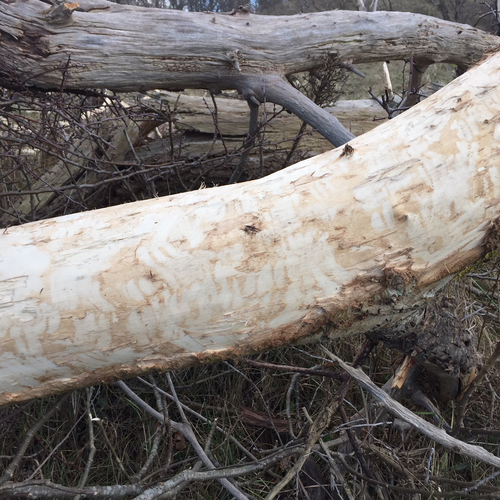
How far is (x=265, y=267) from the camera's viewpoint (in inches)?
41.3

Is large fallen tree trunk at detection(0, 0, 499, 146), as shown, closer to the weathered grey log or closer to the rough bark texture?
the rough bark texture

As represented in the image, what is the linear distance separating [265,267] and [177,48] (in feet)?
6.61

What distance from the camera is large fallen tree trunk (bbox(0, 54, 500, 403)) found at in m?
1.04

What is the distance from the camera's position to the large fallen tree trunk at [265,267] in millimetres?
1041

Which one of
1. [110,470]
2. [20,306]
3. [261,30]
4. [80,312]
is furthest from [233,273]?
[261,30]

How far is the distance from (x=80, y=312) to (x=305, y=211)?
22.8 inches

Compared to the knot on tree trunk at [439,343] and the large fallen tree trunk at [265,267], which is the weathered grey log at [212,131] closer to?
the knot on tree trunk at [439,343]

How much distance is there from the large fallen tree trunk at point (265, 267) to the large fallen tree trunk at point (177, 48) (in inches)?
56.1

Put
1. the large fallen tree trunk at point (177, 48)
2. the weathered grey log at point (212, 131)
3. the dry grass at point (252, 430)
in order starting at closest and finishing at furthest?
the dry grass at point (252, 430)
the large fallen tree trunk at point (177, 48)
the weathered grey log at point (212, 131)

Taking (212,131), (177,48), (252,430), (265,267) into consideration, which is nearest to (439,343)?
(265,267)

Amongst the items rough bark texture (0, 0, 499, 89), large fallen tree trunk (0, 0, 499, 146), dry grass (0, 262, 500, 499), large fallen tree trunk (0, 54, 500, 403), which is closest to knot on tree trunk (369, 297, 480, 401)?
dry grass (0, 262, 500, 499)

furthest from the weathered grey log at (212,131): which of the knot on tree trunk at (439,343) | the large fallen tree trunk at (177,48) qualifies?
the knot on tree trunk at (439,343)

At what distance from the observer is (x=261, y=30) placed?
111 inches

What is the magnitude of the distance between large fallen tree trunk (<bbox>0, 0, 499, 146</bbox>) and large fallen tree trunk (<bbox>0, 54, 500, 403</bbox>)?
1424 mm
